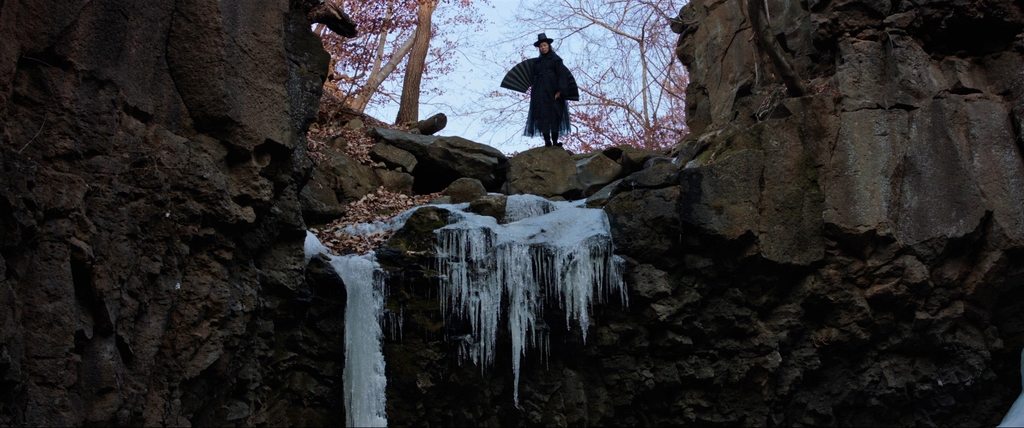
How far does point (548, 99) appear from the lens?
477 inches

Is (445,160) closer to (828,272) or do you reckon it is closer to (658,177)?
(658,177)

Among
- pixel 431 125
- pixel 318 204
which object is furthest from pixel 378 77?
pixel 318 204

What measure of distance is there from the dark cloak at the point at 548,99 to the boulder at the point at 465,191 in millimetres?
1492

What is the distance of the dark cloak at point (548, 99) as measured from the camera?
477 inches

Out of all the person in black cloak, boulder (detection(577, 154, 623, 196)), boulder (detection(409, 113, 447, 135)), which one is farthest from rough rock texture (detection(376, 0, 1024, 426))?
boulder (detection(409, 113, 447, 135))

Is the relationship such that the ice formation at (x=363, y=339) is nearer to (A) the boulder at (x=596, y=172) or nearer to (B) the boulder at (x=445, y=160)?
(B) the boulder at (x=445, y=160)

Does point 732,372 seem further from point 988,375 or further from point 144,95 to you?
point 144,95

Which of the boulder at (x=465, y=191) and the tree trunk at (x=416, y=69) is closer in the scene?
the boulder at (x=465, y=191)

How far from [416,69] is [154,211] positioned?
9.91 meters

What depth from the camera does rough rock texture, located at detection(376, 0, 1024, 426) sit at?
8875mm

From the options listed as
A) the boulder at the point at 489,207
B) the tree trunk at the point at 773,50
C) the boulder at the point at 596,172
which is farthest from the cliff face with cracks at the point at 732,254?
the boulder at the point at 596,172

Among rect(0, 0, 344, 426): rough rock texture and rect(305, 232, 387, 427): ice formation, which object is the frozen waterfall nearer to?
rect(305, 232, 387, 427): ice formation

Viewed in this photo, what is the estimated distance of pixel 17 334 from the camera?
4.98 meters

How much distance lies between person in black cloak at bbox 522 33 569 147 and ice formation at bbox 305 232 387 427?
13.8 feet
